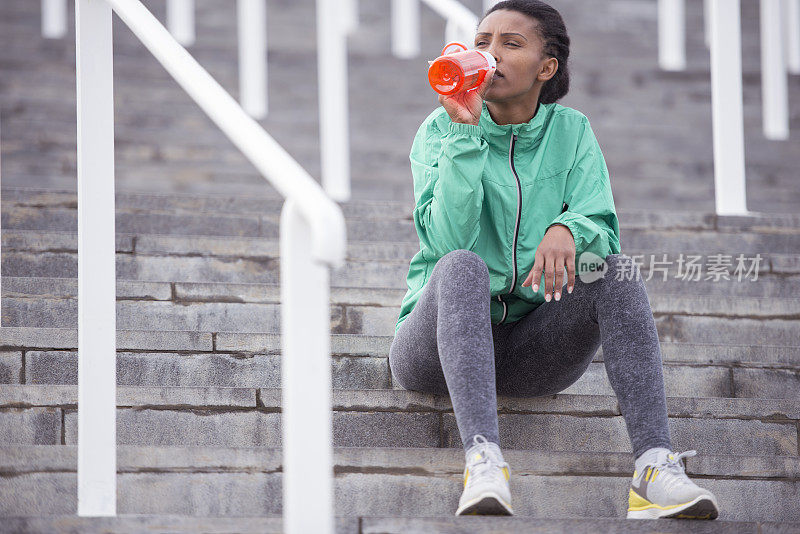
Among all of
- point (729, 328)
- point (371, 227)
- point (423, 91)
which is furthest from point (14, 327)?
point (423, 91)

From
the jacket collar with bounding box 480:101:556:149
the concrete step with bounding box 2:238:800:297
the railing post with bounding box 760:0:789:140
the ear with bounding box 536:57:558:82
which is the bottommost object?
the concrete step with bounding box 2:238:800:297

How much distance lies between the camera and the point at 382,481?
84.0 inches

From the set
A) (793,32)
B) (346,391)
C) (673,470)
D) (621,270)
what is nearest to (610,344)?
(621,270)

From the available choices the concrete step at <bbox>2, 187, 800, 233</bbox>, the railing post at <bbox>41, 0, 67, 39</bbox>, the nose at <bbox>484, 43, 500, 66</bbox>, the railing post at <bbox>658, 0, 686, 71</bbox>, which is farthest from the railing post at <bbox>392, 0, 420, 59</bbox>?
the nose at <bbox>484, 43, 500, 66</bbox>

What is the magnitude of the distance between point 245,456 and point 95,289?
446 millimetres

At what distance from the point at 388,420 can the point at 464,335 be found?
0.48m

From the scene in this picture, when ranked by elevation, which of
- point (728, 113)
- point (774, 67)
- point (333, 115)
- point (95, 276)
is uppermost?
point (774, 67)

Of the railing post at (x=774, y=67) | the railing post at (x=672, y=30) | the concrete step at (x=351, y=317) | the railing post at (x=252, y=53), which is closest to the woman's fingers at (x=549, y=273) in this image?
the concrete step at (x=351, y=317)

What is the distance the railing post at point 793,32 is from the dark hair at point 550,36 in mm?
3880

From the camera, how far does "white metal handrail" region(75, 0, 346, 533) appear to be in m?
1.47

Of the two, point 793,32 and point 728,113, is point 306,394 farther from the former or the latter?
point 793,32

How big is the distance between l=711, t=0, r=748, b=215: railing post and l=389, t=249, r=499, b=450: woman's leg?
195 cm

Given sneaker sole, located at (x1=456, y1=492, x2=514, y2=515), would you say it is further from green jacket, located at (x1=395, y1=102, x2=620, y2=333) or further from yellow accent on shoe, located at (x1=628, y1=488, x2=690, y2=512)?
green jacket, located at (x1=395, y1=102, x2=620, y2=333)

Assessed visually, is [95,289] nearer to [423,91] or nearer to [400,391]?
[400,391]
